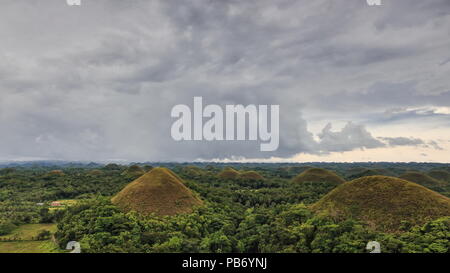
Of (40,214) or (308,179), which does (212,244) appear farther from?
(308,179)

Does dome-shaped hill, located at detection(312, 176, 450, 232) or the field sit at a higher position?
dome-shaped hill, located at detection(312, 176, 450, 232)

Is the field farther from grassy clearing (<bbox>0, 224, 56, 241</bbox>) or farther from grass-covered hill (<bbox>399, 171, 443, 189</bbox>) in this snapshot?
grass-covered hill (<bbox>399, 171, 443, 189</bbox>)

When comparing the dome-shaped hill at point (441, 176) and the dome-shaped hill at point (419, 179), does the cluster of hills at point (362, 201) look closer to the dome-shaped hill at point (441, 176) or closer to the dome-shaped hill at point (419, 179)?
the dome-shaped hill at point (419, 179)

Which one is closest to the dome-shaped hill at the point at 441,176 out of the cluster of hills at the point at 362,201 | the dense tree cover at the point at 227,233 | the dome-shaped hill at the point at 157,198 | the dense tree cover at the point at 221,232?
the cluster of hills at the point at 362,201

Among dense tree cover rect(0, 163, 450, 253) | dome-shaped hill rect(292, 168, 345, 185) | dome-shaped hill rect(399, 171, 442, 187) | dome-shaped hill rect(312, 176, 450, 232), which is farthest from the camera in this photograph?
dome-shaped hill rect(399, 171, 442, 187)

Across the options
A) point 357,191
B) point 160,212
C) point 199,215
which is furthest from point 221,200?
point 357,191

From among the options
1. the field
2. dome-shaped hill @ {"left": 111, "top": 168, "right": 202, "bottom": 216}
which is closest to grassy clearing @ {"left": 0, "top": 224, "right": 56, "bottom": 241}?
the field
